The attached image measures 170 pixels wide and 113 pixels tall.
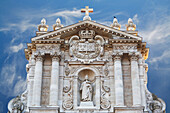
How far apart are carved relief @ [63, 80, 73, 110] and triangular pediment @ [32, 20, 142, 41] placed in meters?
3.70

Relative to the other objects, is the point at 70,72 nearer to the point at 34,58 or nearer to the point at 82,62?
the point at 82,62

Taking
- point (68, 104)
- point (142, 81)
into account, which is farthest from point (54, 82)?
point (142, 81)

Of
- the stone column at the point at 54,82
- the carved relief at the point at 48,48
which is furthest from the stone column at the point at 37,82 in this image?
the stone column at the point at 54,82

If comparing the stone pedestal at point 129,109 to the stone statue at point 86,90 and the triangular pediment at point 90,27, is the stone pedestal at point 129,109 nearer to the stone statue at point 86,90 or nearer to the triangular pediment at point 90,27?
the stone statue at point 86,90

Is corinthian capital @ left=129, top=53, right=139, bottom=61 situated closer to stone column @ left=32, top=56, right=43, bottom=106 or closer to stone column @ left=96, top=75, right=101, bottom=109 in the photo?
stone column @ left=96, top=75, right=101, bottom=109

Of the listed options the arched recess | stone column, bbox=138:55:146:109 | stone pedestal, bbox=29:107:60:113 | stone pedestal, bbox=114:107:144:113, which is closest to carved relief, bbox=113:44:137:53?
stone column, bbox=138:55:146:109

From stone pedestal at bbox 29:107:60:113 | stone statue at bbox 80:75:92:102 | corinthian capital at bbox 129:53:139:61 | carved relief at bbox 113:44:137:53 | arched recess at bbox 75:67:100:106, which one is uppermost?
carved relief at bbox 113:44:137:53

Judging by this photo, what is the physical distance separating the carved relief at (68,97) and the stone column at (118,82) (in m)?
3.02

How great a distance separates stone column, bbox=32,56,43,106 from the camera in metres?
24.8

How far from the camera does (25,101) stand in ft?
84.0

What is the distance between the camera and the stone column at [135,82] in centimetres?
2475

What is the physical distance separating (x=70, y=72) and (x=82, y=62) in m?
1.10

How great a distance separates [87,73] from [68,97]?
2.45 m

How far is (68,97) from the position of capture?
25.3 meters
